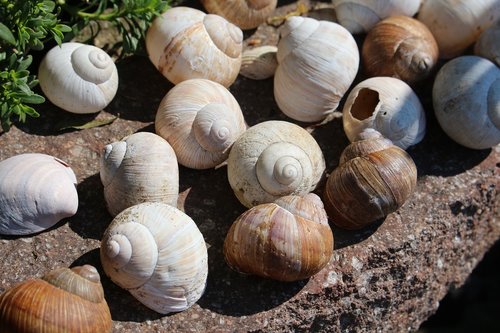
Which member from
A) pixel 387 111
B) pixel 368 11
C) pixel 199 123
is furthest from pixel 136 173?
pixel 368 11

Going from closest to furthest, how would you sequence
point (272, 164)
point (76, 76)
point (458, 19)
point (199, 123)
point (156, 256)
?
point (156, 256) < point (272, 164) < point (199, 123) < point (76, 76) < point (458, 19)

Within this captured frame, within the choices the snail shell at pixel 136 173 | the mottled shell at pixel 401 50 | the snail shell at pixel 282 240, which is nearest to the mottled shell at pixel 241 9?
the mottled shell at pixel 401 50

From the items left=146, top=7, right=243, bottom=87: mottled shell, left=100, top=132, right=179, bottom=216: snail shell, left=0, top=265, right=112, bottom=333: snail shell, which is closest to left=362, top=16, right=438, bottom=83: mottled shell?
left=146, top=7, right=243, bottom=87: mottled shell

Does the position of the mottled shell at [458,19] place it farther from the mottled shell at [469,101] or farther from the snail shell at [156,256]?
the snail shell at [156,256]

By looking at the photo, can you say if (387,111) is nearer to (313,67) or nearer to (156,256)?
(313,67)

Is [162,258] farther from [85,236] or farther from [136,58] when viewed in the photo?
[136,58]

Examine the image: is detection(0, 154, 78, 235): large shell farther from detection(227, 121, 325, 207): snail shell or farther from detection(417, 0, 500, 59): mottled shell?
detection(417, 0, 500, 59): mottled shell
